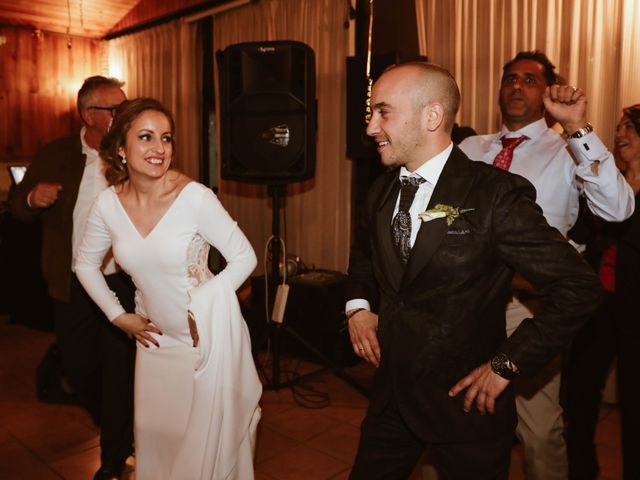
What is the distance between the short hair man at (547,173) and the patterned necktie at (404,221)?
64 cm

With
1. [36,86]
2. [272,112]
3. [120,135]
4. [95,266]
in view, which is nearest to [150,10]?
[36,86]

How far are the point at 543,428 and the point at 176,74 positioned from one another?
18.4 feet

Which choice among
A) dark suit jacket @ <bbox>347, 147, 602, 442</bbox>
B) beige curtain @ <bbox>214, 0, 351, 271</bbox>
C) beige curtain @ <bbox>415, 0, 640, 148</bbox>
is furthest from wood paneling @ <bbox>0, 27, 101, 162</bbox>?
dark suit jacket @ <bbox>347, 147, 602, 442</bbox>

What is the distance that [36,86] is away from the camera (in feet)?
22.6

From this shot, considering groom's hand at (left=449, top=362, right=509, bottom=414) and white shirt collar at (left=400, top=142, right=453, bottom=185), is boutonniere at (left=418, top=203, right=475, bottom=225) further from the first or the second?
groom's hand at (left=449, top=362, right=509, bottom=414)

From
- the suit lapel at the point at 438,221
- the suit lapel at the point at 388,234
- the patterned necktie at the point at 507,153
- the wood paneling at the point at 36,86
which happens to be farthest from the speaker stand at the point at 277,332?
the wood paneling at the point at 36,86

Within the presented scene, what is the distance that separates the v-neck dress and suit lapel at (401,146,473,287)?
0.75m

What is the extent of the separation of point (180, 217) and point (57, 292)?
1.14 m

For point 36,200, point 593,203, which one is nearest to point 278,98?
point 36,200

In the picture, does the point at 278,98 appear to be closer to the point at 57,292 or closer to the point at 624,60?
the point at 57,292

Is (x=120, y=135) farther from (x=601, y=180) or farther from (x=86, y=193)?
(x=601, y=180)

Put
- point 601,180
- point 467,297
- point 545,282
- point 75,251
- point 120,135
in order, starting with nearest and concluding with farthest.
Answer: point 545,282
point 467,297
point 601,180
point 120,135
point 75,251

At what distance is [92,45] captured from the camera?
7.43 m

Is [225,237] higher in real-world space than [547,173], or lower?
lower
